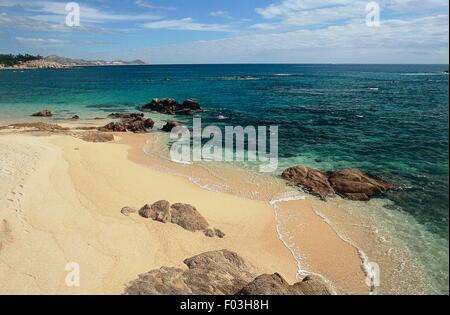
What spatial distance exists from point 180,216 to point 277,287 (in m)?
7.23

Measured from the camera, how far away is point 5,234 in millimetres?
13922

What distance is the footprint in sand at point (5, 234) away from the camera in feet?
44.2

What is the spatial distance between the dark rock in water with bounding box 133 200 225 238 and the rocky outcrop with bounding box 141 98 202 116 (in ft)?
110

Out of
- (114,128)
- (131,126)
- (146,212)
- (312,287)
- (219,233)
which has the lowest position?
(219,233)

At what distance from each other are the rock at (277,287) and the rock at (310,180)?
10003 mm

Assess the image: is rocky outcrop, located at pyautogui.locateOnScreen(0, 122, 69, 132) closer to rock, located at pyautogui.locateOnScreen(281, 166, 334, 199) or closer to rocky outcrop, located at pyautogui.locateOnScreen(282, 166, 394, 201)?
rock, located at pyautogui.locateOnScreen(281, 166, 334, 199)

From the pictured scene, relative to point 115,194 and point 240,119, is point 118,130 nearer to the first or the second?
point 240,119

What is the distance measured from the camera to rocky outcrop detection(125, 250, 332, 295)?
1021cm

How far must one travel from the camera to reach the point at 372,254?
1492cm

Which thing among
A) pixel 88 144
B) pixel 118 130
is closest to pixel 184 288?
pixel 88 144

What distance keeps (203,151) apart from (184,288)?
20.5 metres

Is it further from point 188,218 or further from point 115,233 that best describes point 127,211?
point 188,218

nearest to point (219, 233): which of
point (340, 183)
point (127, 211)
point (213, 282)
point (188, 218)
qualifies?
point (188, 218)
